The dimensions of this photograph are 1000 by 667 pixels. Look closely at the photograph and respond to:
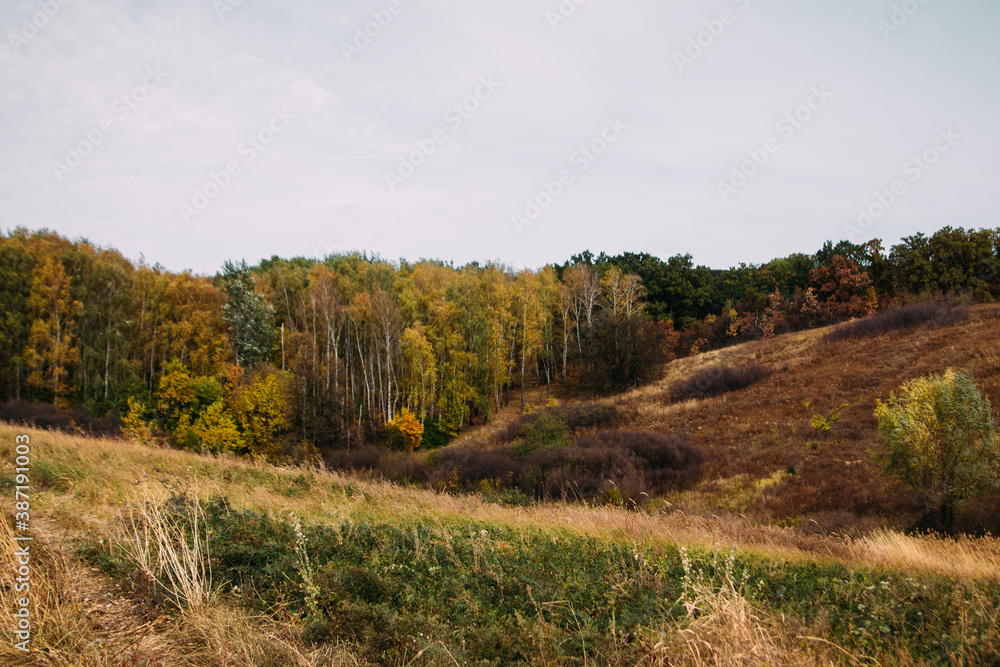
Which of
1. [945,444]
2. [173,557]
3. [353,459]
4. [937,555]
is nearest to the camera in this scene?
[173,557]

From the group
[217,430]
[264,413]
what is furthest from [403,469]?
[217,430]

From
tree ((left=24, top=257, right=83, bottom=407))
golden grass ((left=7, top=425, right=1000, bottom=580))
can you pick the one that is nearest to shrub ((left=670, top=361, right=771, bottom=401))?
golden grass ((left=7, top=425, right=1000, bottom=580))

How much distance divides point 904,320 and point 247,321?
53526mm

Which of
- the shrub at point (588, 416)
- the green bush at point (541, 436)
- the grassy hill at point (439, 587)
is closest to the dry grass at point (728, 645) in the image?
the grassy hill at point (439, 587)

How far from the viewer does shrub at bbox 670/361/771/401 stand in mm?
35656

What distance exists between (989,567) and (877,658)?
5501 millimetres

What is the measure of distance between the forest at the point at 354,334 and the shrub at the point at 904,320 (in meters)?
4.51

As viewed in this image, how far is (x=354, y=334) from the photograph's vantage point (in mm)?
50125

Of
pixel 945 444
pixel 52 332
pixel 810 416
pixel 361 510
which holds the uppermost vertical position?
pixel 52 332

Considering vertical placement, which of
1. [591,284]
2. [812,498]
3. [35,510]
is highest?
[591,284]

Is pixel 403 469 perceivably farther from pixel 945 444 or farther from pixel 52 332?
pixel 52 332

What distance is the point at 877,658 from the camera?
386 cm

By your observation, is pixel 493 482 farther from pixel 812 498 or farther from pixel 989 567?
pixel 989 567

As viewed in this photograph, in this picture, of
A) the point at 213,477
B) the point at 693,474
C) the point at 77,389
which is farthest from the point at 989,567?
the point at 77,389
